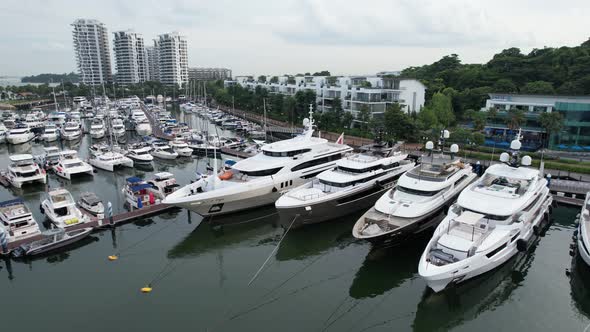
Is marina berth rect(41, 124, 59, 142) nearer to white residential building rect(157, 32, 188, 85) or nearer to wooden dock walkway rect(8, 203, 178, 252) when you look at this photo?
wooden dock walkway rect(8, 203, 178, 252)

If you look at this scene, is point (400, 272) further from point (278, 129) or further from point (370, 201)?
point (278, 129)

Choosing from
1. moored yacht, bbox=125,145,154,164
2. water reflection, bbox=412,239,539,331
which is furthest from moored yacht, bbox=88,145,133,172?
water reflection, bbox=412,239,539,331

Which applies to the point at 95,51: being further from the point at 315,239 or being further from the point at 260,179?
the point at 315,239

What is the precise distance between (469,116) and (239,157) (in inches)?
1251

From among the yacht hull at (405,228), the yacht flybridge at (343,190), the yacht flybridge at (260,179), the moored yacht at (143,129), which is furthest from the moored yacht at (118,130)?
the yacht hull at (405,228)

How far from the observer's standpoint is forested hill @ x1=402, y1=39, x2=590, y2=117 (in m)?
53.9

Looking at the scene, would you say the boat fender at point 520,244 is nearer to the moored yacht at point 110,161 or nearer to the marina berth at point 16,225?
the marina berth at point 16,225

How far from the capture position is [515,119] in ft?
135

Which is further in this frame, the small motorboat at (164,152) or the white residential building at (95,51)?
the white residential building at (95,51)

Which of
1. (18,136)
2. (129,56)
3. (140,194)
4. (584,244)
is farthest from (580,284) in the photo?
(129,56)

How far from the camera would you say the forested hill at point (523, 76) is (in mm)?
53906

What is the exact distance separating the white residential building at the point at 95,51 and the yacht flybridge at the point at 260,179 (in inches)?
5846

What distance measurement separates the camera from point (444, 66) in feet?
264

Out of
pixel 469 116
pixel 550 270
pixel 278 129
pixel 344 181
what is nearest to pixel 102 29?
pixel 278 129
